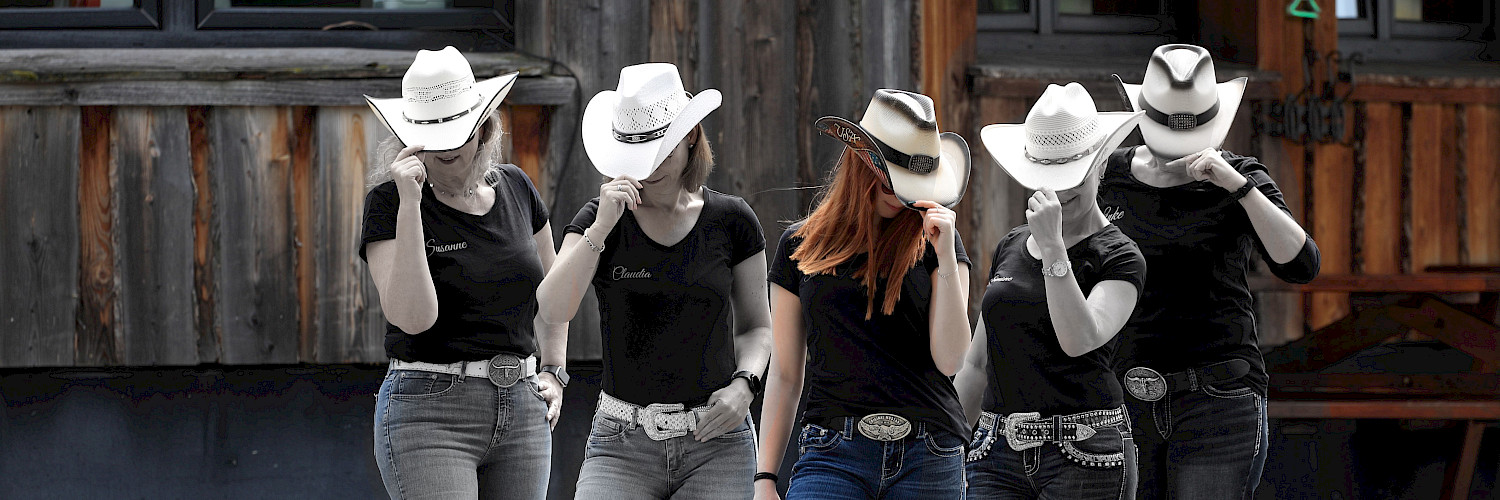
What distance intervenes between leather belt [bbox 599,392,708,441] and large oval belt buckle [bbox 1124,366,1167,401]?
1.09 metres

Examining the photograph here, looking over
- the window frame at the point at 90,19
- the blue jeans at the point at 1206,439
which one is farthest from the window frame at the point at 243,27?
the blue jeans at the point at 1206,439

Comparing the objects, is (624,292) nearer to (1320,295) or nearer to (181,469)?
(181,469)

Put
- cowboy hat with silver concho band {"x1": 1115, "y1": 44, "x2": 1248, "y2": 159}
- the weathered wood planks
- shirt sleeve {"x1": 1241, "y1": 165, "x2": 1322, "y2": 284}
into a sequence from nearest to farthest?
shirt sleeve {"x1": 1241, "y1": 165, "x2": 1322, "y2": 284} → cowboy hat with silver concho band {"x1": 1115, "y1": 44, "x2": 1248, "y2": 159} → the weathered wood planks

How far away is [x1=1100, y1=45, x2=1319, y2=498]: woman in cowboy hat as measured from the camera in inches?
112

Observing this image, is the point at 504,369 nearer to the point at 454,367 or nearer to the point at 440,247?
the point at 454,367

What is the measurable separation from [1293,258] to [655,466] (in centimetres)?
164

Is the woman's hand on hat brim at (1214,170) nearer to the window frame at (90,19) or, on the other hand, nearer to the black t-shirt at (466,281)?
the black t-shirt at (466,281)

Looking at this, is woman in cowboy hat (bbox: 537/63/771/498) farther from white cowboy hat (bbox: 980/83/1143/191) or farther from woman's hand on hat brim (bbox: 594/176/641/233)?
white cowboy hat (bbox: 980/83/1143/191)

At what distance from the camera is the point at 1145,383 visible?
2914 millimetres

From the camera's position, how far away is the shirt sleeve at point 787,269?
2.68 metres

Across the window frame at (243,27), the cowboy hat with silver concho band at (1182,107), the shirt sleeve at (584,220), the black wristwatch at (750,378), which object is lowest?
the black wristwatch at (750,378)

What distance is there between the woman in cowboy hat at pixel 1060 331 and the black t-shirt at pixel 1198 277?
287 millimetres

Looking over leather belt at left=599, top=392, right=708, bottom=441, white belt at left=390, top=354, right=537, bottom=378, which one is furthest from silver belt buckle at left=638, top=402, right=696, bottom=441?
white belt at left=390, top=354, right=537, bottom=378

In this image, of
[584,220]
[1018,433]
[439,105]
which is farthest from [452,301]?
[1018,433]
